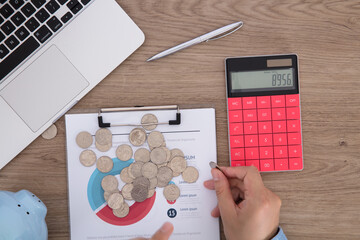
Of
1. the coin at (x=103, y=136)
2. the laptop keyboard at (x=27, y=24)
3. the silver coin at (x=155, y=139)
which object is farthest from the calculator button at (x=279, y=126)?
the laptop keyboard at (x=27, y=24)

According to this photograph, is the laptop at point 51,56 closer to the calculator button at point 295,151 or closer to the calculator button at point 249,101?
the calculator button at point 249,101

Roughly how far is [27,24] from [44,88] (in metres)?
0.13

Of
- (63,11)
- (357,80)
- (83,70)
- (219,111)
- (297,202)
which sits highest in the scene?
(63,11)

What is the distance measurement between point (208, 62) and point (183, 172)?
0.24 metres

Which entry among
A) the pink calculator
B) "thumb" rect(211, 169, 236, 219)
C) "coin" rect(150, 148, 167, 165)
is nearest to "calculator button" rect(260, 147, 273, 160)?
the pink calculator

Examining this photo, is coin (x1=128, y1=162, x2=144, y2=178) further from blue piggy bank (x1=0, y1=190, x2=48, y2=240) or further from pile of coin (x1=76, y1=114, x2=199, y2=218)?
blue piggy bank (x1=0, y1=190, x2=48, y2=240)

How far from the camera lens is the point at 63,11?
59cm

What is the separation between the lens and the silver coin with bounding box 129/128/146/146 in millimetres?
636

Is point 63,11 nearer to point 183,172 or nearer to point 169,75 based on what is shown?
point 169,75

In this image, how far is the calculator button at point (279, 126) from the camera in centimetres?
64

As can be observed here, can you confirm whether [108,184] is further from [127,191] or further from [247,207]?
[247,207]

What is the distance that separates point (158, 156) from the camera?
2.09ft

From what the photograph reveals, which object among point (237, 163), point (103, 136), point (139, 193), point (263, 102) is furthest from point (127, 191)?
point (263, 102)

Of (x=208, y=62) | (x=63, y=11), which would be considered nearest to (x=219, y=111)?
(x=208, y=62)
